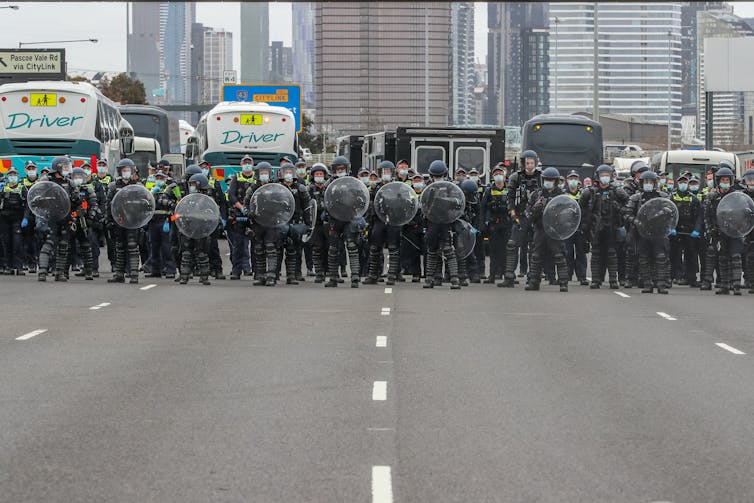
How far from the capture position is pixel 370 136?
42.9m

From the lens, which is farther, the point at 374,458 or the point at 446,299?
the point at 446,299

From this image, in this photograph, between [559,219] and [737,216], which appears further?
[737,216]

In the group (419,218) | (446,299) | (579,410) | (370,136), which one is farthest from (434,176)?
(370,136)

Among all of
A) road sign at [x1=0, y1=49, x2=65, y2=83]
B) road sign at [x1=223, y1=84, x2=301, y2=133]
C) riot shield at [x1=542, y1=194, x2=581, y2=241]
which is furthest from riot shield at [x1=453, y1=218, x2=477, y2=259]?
road sign at [x1=0, y1=49, x2=65, y2=83]

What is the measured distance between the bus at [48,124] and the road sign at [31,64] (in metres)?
42.3

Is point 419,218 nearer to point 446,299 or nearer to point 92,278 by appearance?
point 446,299

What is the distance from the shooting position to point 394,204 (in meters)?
23.2

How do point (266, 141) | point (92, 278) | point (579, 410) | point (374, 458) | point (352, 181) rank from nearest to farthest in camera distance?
point (374, 458) → point (579, 410) → point (352, 181) → point (92, 278) → point (266, 141)

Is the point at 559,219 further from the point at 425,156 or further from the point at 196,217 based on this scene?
the point at 425,156

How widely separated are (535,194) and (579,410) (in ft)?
42.8

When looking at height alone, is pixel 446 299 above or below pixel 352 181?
below

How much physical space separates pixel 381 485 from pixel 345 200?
50.3ft

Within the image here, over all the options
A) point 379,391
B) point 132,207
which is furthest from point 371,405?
point 132,207

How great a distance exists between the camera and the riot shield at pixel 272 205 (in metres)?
22.6
